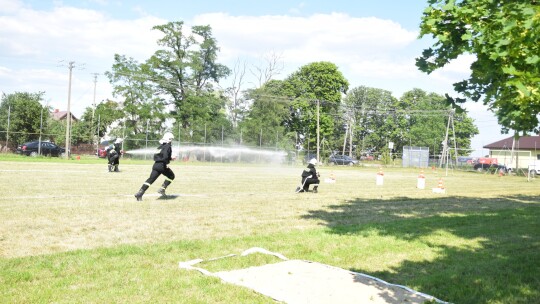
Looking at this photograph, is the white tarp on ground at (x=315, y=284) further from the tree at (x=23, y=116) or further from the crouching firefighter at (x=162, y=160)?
the tree at (x=23, y=116)

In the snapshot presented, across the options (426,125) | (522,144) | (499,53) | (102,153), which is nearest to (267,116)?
(102,153)

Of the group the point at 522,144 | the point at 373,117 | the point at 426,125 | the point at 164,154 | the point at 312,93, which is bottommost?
the point at 164,154

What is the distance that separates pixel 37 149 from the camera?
43.0 meters

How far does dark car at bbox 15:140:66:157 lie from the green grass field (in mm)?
31003

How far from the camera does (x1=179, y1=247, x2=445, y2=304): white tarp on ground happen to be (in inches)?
214

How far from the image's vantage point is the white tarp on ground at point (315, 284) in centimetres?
544

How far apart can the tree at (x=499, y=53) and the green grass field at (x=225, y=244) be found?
2324 millimetres

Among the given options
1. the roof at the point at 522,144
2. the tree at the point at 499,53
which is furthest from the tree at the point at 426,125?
the tree at the point at 499,53

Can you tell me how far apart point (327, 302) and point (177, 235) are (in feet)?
13.8

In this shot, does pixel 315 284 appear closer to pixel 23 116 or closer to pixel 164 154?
pixel 164 154

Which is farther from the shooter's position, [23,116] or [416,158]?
[416,158]

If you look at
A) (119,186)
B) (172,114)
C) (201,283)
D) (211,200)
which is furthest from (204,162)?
(201,283)

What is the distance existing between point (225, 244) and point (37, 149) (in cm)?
4038

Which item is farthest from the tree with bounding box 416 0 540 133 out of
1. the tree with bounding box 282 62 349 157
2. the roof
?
the roof
